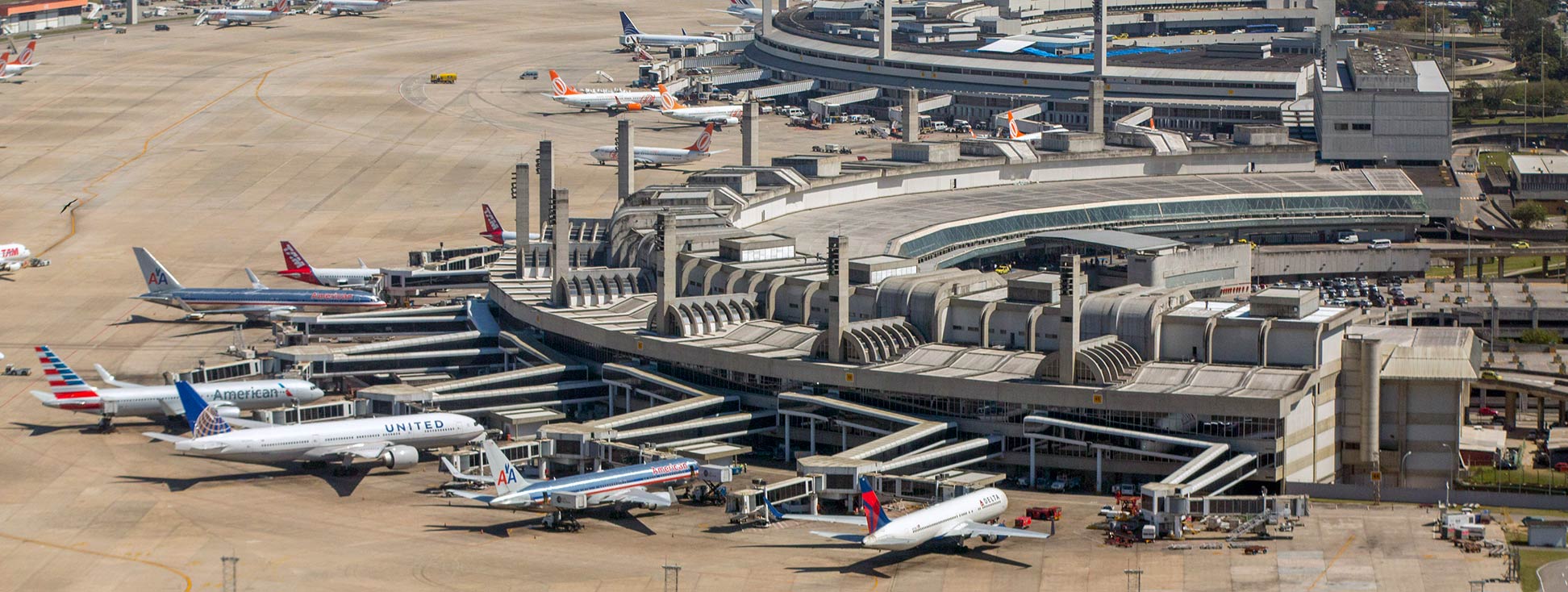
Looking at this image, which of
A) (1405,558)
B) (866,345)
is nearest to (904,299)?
(866,345)

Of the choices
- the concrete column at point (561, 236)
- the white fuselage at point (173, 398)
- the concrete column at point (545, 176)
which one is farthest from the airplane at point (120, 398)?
the concrete column at point (545, 176)

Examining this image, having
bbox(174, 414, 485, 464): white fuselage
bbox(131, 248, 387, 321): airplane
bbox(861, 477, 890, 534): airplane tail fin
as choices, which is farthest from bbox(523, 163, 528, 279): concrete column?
bbox(861, 477, 890, 534): airplane tail fin

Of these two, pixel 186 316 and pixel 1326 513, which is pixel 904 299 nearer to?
pixel 1326 513

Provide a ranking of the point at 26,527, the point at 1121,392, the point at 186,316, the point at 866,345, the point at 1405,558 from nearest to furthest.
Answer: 1. the point at 1405,558
2. the point at 26,527
3. the point at 1121,392
4. the point at 866,345
5. the point at 186,316

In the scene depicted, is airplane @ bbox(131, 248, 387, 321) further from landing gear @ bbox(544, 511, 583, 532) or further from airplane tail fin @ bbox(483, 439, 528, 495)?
landing gear @ bbox(544, 511, 583, 532)

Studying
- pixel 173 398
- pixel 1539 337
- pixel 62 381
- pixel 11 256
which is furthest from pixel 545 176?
pixel 1539 337

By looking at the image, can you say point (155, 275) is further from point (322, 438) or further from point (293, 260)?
point (322, 438)
